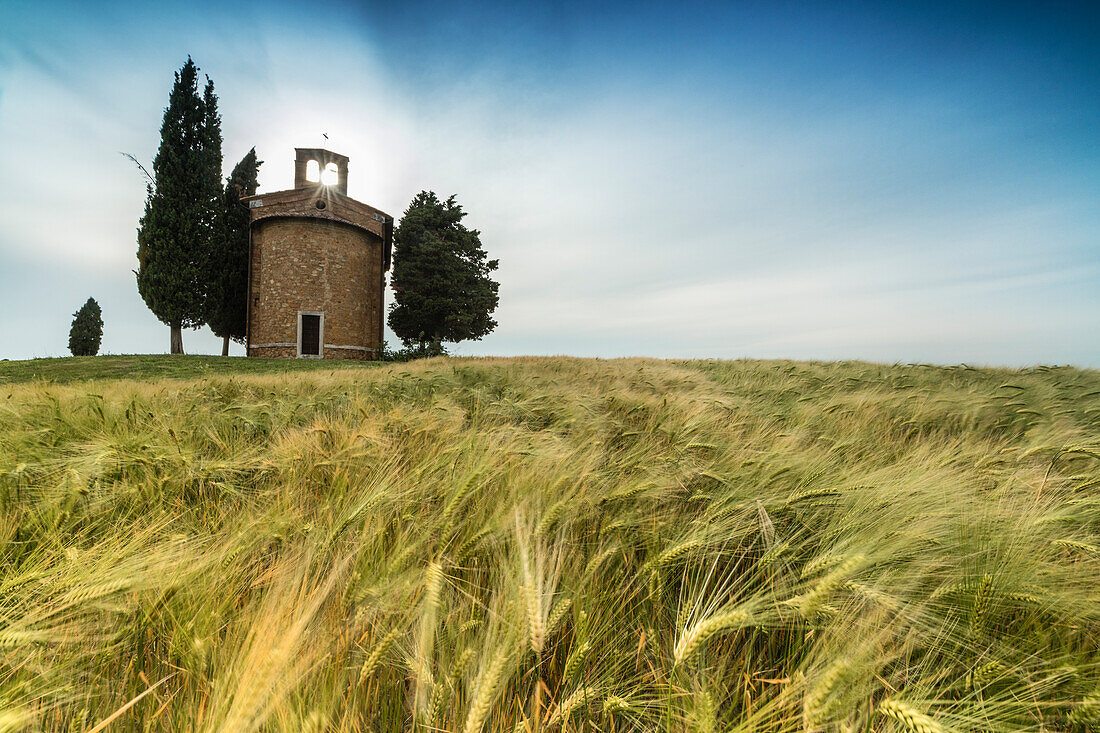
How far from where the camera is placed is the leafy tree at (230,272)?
19.6 m

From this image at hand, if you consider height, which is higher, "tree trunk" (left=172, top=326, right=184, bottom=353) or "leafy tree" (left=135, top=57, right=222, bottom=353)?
"leafy tree" (left=135, top=57, right=222, bottom=353)

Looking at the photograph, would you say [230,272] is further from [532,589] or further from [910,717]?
[910,717]

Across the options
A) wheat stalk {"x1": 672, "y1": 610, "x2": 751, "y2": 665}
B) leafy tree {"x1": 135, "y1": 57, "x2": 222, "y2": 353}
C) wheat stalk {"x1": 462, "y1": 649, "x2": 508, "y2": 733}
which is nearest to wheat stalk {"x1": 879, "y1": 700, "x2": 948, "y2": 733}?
wheat stalk {"x1": 672, "y1": 610, "x2": 751, "y2": 665}

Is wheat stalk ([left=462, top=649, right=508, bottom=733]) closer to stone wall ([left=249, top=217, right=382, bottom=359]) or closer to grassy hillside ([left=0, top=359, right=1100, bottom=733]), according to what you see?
grassy hillside ([left=0, top=359, right=1100, bottom=733])

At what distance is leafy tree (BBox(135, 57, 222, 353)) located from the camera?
18363 millimetres

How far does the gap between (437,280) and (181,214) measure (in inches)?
432

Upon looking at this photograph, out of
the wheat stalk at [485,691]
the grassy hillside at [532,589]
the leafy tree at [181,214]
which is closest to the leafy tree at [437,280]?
the leafy tree at [181,214]

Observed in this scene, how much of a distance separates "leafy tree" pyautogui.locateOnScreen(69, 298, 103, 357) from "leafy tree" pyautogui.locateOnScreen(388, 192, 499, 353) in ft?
61.6

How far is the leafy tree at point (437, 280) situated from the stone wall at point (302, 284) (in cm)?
298

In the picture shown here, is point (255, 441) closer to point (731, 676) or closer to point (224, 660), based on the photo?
point (224, 660)

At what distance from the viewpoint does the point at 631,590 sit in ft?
3.67

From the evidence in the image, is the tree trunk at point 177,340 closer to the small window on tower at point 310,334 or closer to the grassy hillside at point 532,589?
the small window on tower at point 310,334

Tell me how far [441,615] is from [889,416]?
3617 millimetres

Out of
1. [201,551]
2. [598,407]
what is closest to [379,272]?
[598,407]
